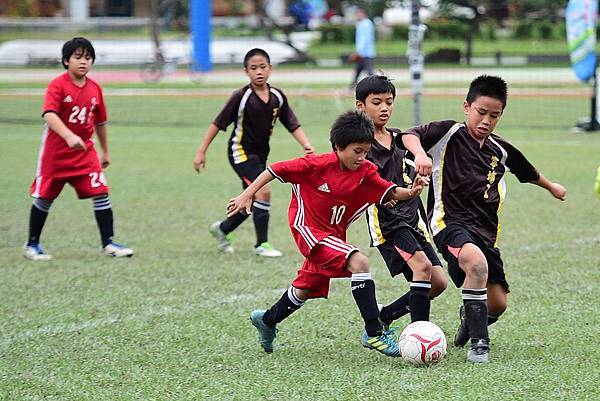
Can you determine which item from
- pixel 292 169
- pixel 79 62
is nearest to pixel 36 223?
pixel 79 62

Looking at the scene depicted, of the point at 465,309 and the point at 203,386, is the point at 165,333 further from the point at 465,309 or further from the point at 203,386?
the point at 465,309

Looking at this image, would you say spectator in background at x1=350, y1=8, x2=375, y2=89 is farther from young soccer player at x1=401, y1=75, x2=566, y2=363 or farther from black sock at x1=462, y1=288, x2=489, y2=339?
black sock at x1=462, y1=288, x2=489, y2=339

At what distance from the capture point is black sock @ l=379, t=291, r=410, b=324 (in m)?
5.87

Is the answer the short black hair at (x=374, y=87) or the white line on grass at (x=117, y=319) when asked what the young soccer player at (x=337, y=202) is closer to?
the short black hair at (x=374, y=87)

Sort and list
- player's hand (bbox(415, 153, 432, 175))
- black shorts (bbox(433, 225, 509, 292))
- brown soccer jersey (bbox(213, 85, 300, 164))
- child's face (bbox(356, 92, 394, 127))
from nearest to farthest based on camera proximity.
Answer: player's hand (bbox(415, 153, 432, 175)), black shorts (bbox(433, 225, 509, 292)), child's face (bbox(356, 92, 394, 127)), brown soccer jersey (bbox(213, 85, 300, 164))

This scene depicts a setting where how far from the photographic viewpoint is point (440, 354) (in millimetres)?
5203

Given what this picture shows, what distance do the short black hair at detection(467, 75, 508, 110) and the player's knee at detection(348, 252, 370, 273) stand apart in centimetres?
105

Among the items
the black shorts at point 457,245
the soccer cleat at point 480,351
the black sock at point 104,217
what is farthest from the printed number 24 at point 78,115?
the soccer cleat at point 480,351

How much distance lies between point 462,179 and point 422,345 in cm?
97

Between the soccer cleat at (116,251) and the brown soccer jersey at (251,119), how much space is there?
1167 mm

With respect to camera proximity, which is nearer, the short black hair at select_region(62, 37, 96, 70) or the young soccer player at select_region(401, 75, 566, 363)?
the young soccer player at select_region(401, 75, 566, 363)

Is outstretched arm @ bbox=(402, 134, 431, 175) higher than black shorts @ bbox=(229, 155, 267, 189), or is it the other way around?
outstretched arm @ bbox=(402, 134, 431, 175)

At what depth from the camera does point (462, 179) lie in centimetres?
555

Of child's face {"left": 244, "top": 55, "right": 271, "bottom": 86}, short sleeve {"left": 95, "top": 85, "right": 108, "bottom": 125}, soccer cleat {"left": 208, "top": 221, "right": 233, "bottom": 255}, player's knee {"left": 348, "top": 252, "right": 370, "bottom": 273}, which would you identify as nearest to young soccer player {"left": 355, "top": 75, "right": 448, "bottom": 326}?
player's knee {"left": 348, "top": 252, "right": 370, "bottom": 273}
